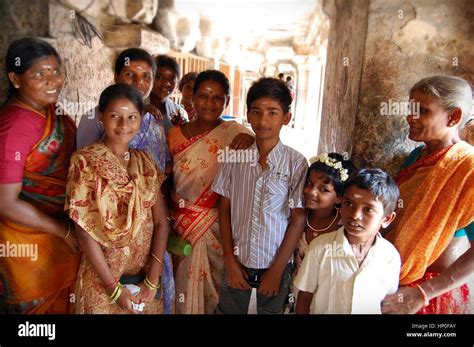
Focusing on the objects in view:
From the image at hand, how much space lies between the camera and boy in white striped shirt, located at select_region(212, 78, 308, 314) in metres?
1.28

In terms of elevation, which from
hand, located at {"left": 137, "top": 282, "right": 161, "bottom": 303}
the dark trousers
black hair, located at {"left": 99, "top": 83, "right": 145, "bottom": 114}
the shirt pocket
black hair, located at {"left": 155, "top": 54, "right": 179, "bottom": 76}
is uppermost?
black hair, located at {"left": 155, "top": 54, "right": 179, "bottom": 76}

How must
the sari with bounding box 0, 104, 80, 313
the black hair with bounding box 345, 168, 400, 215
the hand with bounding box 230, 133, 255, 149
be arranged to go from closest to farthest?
the black hair with bounding box 345, 168, 400, 215 < the sari with bounding box 0, 104, 80, 313 < the hand with bounding box 230, 133, 255, 149

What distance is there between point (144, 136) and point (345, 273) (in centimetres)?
93

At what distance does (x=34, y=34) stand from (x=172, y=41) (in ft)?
2.42

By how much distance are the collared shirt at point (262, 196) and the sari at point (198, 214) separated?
0.35 feet

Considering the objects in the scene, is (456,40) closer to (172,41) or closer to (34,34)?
(172,41)

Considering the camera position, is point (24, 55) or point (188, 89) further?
point (188, 89)

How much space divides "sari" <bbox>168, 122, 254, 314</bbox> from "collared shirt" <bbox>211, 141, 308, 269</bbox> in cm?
11

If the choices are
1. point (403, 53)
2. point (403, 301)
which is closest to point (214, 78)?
point (403, 53)

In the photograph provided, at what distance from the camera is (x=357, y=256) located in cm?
121

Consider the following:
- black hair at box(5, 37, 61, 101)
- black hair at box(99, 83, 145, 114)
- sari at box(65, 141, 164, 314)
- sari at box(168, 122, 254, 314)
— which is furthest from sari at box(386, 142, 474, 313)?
black hair at box(5, 37, 61, 101)

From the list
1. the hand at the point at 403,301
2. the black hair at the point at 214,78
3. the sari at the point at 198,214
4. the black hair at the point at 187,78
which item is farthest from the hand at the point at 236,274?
the black hair at the point at 187,78

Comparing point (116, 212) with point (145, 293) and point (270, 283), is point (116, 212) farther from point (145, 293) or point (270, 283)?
point (270, 283)

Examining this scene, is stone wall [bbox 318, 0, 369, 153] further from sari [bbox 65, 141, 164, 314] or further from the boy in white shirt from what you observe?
sari [bbox 65, 141, 164, 314]
